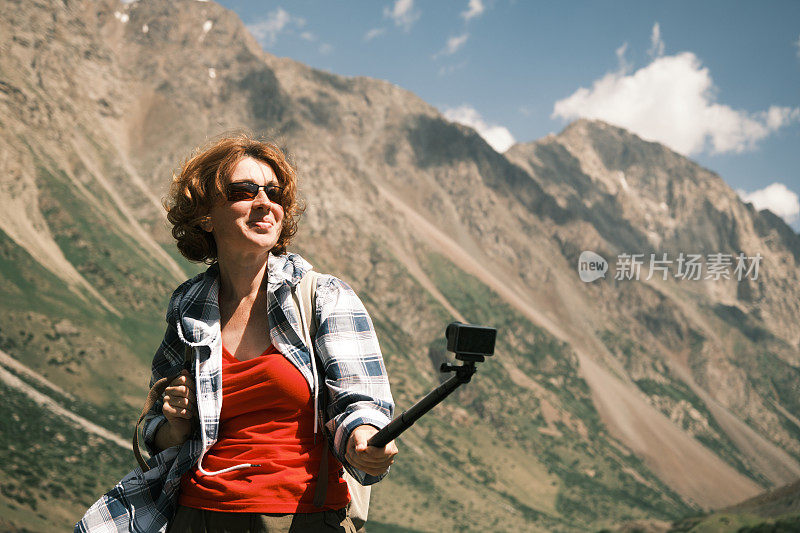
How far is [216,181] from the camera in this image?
3.29m

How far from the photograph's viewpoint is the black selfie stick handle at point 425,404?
2.36 metres

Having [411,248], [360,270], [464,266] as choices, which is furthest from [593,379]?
[360,270]

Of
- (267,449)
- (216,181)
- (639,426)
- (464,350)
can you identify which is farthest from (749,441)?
(464,350)

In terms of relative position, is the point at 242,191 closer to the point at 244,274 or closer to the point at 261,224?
the point at 261,224

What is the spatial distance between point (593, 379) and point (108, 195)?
89.6 meters

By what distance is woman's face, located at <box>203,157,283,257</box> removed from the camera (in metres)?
3.26

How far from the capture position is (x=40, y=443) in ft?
130

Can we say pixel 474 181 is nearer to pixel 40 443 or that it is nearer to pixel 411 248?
pixel 411 248

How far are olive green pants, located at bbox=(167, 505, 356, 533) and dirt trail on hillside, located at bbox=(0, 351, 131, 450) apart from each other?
47.5 metres

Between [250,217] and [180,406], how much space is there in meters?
0.98

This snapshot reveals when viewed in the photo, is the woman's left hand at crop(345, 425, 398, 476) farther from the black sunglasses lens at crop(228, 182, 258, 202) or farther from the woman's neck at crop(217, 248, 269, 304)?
the black sunglasses lens at crop(228, 182, 258, 202)

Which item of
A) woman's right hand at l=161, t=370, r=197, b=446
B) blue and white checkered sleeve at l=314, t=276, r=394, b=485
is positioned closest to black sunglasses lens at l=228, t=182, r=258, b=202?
blue and white checkered sleeve at l=314, t=276, r=394, b=485

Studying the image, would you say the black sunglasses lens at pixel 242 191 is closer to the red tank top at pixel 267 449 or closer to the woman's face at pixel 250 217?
the woman's face at pixel 250 217

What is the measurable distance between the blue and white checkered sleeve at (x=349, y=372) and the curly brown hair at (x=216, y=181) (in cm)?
65
